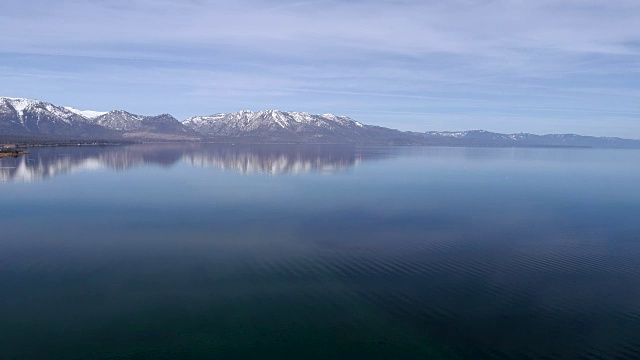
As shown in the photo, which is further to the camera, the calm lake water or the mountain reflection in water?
the mountain reflection in water

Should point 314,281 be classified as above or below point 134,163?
above

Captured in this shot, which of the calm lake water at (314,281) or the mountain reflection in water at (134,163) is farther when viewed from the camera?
the mountain reflection in water at (134,163)

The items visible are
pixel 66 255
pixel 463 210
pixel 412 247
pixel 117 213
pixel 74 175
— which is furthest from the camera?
pixel 74 175

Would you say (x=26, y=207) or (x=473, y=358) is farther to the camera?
(x=26, y=207)

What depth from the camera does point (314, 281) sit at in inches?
733

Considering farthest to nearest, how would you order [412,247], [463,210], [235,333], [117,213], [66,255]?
[463,210] < [117,213] < [412,247] < [66,255] < [235,333]

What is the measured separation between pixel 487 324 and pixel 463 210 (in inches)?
850

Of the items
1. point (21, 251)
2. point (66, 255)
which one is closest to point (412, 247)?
point (66, 255)

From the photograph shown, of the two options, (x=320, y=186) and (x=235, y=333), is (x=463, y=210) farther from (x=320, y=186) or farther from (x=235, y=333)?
(x=235, y=333)

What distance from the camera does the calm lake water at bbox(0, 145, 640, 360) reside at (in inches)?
548

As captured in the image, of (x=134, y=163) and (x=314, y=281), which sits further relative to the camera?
(x=134, y=163)

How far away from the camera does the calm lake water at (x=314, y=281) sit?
1391 centimetres

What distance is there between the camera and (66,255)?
2183 cm

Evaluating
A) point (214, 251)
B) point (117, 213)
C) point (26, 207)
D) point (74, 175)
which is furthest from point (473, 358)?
point (74, 175)
